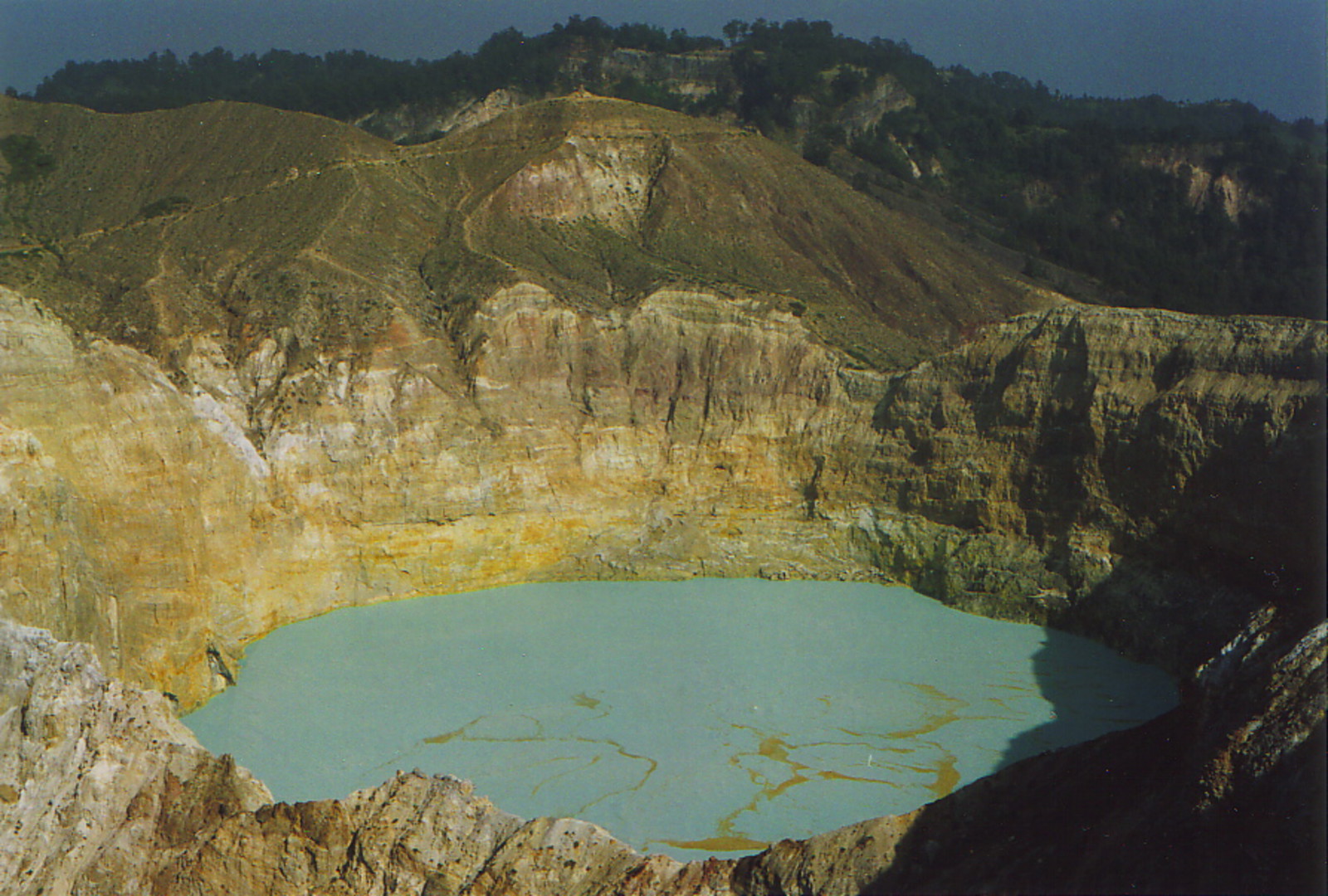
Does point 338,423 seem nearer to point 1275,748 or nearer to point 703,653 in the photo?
point 703,653

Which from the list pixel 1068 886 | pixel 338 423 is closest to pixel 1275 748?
pixel 1068 886

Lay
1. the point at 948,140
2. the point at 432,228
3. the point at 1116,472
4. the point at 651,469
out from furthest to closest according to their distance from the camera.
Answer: the point at 948,140 < the point at 432,228 < the point at 651,469 < the point at 1116,472

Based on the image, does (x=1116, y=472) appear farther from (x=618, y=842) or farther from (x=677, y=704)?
(x=618, y=842)

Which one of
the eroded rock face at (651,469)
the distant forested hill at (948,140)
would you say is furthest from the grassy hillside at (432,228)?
the distant forested hill at (948,140)

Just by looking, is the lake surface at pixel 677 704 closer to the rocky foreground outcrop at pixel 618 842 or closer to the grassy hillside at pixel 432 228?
Result: the rocky foreground outcrop at pixel 618 842

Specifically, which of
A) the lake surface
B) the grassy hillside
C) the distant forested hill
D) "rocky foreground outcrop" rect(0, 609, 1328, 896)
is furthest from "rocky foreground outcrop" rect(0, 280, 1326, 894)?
the distant forested hill

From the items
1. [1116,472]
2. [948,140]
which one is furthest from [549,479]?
[948,140]

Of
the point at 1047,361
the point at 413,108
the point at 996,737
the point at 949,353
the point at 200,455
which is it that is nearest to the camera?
the point at 996,737
